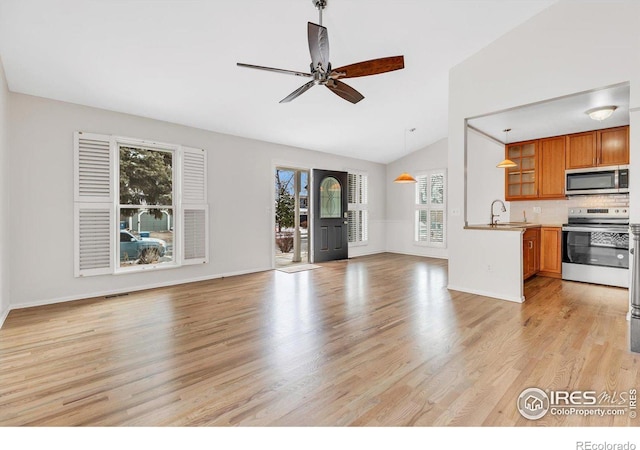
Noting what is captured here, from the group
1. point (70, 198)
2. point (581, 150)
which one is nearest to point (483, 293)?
point (581, 150)

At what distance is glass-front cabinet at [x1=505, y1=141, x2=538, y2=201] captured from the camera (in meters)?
5.60

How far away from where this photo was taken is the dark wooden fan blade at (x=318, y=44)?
2.47 metres

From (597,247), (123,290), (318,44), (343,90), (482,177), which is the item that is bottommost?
(123,290)

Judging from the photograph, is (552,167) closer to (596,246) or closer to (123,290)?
(596,246)

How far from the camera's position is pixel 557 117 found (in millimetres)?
A: 4406

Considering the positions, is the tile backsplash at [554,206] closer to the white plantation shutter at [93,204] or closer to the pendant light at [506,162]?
the pendant light at [506,162]

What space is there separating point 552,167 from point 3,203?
7814mm

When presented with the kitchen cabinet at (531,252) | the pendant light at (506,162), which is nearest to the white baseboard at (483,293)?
the kitchen cabinet at (531,252)

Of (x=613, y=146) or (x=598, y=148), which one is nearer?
(x=613, y=146)

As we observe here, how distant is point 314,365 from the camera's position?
90.0 inches
